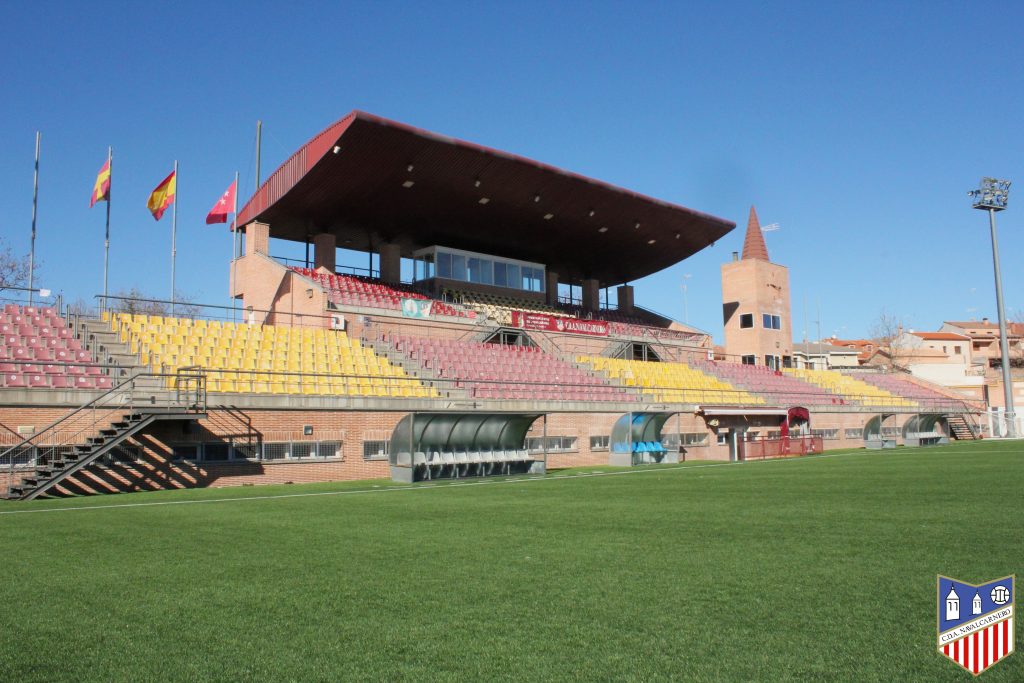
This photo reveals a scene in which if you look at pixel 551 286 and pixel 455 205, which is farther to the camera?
pixel 551 286

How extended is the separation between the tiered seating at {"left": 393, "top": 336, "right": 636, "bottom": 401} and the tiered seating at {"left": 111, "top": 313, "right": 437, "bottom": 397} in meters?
2.10

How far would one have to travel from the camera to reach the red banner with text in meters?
41.1

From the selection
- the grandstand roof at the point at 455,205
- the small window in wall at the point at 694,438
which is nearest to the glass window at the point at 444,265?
the grandstand roof at the point at 455,205

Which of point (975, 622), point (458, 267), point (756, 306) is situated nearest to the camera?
point (975, 622)

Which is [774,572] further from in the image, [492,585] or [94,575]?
[94,575]

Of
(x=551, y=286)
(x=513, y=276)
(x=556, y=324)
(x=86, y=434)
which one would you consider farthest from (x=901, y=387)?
(x=86, y=434)

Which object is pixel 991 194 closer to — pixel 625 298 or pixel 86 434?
pixel 625 298

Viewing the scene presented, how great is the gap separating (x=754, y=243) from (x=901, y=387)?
13798 millimetres

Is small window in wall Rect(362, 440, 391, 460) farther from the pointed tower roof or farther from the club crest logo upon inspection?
the pointed tower roof

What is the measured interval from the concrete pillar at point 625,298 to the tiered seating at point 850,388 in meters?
10.7

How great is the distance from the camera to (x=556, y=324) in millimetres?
42281

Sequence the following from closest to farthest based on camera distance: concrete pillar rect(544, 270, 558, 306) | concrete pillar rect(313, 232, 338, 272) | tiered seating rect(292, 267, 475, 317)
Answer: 1. tiered seating rect(292, 267, 475, 317)
2. concrete pillar rect(313, 232, 338, 272)
3. concrete pillar rect(544, 270, 558, 306)

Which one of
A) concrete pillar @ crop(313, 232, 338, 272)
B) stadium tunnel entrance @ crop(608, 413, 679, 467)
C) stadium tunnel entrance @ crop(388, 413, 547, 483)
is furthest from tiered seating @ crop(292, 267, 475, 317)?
stadium tunnel entrance @ crop(388, 413, 547, 483)

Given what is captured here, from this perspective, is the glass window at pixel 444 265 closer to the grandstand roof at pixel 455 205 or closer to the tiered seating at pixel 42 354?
the grandstand roof at pixel 455 205
